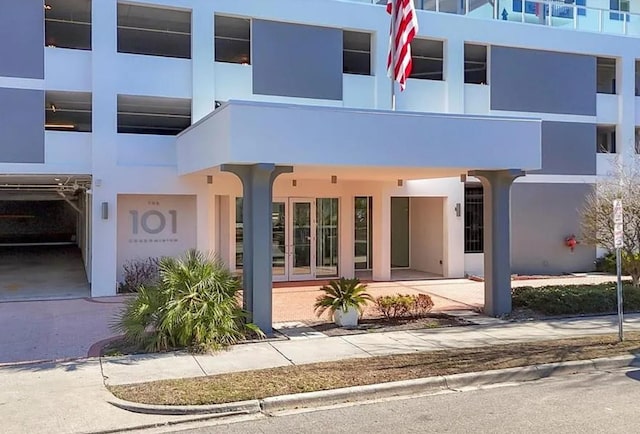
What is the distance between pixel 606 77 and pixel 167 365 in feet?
69.0

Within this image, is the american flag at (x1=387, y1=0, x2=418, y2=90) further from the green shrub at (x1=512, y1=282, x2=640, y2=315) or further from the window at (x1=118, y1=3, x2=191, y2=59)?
the window at (x1=118, y1=3, x2=191, y2=59)

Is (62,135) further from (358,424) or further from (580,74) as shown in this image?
(580,74)

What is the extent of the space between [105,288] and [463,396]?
1093cm

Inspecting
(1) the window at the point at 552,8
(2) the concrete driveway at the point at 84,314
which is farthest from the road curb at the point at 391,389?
(1) the window at the point at 552,8

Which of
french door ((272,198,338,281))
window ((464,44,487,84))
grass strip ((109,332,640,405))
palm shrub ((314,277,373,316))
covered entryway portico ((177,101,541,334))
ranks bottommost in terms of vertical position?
grass strip ((109,332,640,405))

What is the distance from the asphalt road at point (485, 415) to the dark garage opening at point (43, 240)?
10.8 meters

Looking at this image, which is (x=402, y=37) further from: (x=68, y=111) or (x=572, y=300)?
(x=68, y=111)

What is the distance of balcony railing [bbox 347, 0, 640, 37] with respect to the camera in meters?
19.8

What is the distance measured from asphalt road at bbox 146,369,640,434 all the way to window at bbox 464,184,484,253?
12134 mm

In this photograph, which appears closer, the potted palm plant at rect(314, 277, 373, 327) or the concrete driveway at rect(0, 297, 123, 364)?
the concrete driveway at rect(0, 297, 123, 364)

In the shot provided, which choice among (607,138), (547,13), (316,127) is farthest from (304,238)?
(607,138)

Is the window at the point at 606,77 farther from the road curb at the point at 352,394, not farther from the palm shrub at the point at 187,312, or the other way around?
the road curb at the point at 352,394

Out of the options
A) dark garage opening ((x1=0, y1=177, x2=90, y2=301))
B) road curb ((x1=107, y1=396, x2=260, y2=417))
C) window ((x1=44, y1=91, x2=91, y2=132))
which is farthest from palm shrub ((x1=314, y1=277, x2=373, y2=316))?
window ((x1=44, y1=91, x2=91, y2=132))

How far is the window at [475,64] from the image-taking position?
2006cm
